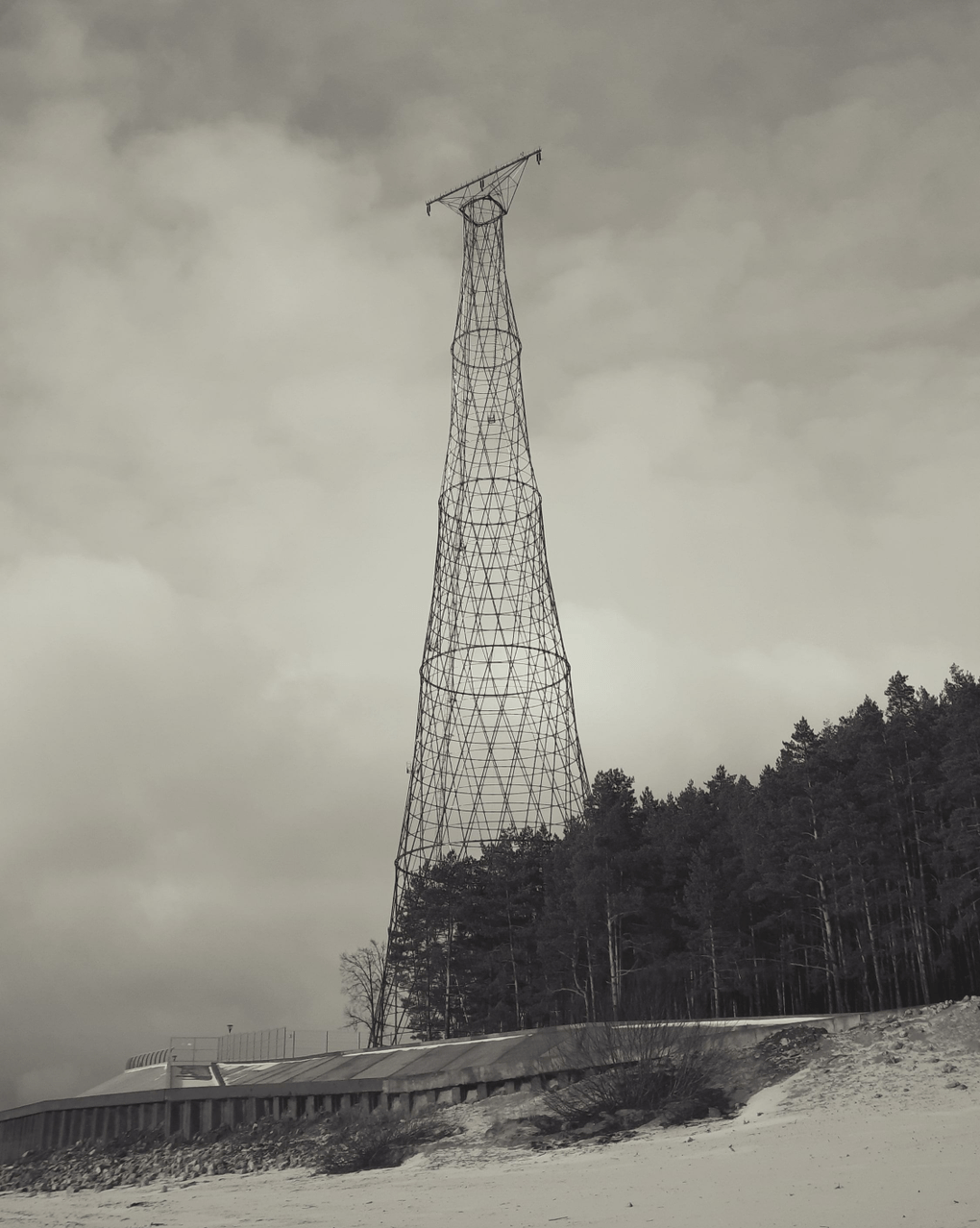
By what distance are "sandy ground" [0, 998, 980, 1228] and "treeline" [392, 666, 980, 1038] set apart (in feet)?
57.0

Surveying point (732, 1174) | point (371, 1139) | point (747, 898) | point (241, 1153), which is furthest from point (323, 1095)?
point (747, 898)

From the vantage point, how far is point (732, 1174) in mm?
20516

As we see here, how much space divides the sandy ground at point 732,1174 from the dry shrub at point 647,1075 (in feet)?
3.97

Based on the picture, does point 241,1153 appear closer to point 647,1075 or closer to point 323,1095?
point 323,1095

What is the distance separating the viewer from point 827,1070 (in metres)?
26.7

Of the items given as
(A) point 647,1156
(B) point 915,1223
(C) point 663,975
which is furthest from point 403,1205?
(C) point 663,975

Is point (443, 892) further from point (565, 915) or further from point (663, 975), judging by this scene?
point (663, 975)

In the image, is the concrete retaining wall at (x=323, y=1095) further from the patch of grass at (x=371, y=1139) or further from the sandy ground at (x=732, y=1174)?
the sandy ground at (x=732, y=1174)

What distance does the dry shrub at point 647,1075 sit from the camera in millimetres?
27250

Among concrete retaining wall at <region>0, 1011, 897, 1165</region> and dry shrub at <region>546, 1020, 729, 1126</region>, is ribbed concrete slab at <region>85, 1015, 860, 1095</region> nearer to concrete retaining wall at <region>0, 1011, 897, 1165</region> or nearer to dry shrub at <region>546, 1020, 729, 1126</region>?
concrete retaining wall at <region>0, 1011, 897, 1165</region>

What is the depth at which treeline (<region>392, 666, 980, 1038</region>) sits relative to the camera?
4725 cm

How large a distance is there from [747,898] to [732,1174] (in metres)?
31.1

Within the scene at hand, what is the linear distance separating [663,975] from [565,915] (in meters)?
5.30

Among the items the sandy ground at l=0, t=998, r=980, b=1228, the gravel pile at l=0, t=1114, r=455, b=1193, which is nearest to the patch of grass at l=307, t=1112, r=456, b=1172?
the gravel pile at l=0, t=1114, r=455, b=1193
